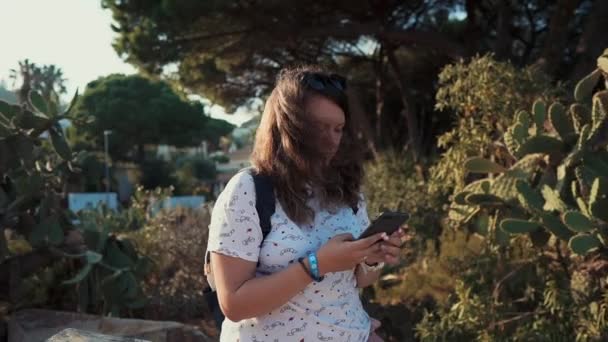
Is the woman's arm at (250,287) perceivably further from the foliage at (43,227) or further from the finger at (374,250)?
the foliage at (43,227)

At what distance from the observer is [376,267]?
6.49 feet

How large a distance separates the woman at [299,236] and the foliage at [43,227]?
386cm

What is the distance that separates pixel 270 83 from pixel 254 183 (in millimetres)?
12942

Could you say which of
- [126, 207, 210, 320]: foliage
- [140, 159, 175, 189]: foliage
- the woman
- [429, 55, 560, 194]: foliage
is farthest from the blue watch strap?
[140, 159, 175, 189]: foliage

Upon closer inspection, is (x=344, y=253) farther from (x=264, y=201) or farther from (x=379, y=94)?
(x=379, y=94)

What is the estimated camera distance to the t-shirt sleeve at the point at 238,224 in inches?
67.7

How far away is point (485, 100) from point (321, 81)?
4275mm

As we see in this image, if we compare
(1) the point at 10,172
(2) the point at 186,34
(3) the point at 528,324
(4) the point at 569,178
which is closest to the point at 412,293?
(3) the point at 528,324

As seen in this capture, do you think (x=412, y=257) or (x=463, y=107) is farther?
(x=412, y=257)

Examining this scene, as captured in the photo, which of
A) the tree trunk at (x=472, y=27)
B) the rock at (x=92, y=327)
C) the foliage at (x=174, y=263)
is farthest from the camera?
the tree trunk at (x=472, y=27)

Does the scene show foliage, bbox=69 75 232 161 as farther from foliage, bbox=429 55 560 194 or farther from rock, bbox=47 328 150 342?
rock, bbox=47 328 150 342

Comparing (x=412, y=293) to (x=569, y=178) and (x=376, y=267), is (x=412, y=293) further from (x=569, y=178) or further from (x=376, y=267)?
(x=376, y=267)

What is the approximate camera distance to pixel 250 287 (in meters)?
1.69

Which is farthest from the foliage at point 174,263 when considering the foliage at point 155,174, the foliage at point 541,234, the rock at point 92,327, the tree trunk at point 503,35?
the foliage at point 155,174
